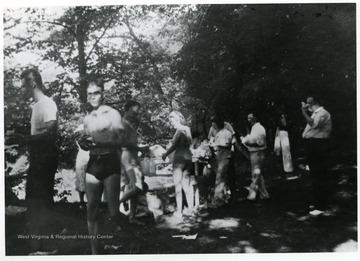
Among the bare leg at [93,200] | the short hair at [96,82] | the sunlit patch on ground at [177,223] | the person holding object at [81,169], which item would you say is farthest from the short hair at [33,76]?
the sunlit patch on ground at [177,223]

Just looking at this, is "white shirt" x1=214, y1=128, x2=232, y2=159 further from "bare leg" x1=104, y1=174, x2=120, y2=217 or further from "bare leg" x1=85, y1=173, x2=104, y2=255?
"bare leg" x1=85, y1=173, x2=104, y2=255

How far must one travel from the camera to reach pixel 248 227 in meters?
3.83

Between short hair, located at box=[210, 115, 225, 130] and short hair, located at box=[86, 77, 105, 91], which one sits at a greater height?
short hair, located at box=[86, 77, 105, 91]

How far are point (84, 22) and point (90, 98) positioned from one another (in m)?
0.80

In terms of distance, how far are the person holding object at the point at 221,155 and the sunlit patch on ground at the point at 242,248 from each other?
0.44 m

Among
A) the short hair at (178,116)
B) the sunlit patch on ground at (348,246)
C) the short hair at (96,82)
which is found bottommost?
the sunlit patch on ground at (348,246)

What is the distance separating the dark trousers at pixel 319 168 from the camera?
3.91 metres

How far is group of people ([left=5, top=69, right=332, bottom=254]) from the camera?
3.81 meters

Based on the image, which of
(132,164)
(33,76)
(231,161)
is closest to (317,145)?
(231,161)

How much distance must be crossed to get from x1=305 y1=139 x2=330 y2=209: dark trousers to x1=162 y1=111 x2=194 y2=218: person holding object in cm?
126

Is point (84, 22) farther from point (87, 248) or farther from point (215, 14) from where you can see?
point (87, 248)

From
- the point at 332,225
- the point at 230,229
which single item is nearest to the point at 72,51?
the point at 230,229

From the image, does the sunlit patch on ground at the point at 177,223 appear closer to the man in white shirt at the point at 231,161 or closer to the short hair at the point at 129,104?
the man in white shirt at the point at 231,161

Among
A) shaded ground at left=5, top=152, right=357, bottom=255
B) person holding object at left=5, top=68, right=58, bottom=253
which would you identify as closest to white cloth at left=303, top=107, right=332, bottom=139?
shaded ground at left=5, top=152, right=357, bottom=255
